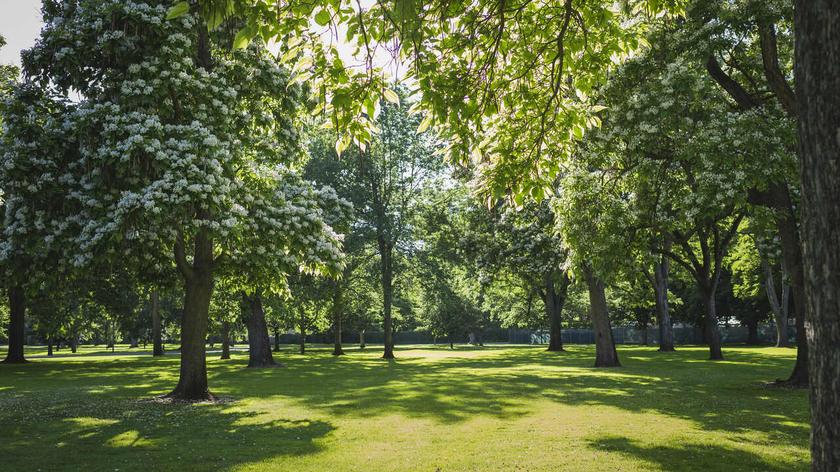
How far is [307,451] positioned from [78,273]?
8216 mm

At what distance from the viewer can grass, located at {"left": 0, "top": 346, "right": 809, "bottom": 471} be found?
10.3 meters

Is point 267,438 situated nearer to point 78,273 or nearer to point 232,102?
point 78,273

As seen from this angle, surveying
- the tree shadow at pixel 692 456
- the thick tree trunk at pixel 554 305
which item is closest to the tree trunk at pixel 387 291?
A: the thick tree trunk at pixel 554 305

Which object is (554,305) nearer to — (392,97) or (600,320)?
(600,320)

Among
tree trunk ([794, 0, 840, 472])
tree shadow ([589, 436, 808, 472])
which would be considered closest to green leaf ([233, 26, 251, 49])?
tree trunk ([794, 0, 840, 472])

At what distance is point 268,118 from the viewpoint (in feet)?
60.3

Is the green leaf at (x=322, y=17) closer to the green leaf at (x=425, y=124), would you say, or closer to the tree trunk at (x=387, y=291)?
the green leaf at (x=425, y=124)

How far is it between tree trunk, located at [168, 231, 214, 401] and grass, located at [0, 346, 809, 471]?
1.01 meters

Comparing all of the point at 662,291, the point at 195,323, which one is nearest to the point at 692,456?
the point at 195,323

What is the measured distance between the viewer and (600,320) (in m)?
31.6

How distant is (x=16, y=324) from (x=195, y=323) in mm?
29948

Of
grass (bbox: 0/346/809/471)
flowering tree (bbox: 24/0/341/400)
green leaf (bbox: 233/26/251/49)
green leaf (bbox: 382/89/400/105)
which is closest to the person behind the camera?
green leaf (bbox: 233/26/251/49)

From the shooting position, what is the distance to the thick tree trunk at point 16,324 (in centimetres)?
3994

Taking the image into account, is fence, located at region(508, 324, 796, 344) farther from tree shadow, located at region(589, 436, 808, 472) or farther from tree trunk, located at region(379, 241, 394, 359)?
tree shadow, located at region(589, 436, 808, 472)
